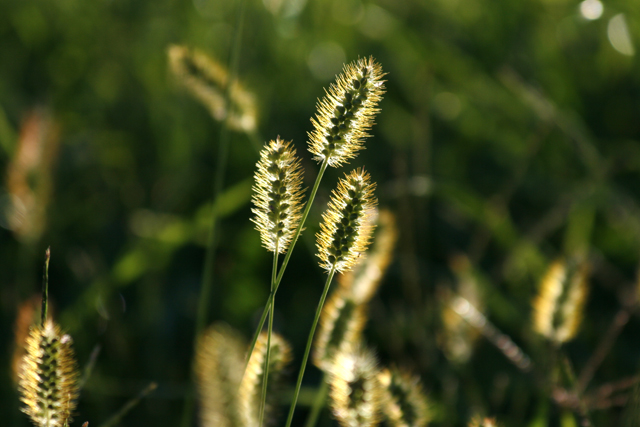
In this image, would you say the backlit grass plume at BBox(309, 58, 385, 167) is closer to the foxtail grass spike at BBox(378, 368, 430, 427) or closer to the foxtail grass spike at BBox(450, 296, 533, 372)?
the foxtail grass spike at BBox(378, 368, 430, 427)

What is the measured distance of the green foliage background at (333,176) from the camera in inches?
47.4

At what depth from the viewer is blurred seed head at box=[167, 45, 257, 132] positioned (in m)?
0.95

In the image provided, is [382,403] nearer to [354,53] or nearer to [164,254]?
Result: [164,254]

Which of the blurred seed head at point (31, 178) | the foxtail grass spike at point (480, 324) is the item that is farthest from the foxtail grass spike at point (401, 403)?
the blurred seed head at point (31, 178)

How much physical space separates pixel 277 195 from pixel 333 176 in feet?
3.94

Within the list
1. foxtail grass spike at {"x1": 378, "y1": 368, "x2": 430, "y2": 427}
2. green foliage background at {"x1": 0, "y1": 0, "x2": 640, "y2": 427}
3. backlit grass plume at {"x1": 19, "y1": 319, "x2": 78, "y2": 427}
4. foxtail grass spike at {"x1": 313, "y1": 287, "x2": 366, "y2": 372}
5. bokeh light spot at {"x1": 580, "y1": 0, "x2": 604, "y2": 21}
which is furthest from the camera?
bokeh light spot at {"x1": 580, "y1": 0, "x2": 604, "y2": 21}

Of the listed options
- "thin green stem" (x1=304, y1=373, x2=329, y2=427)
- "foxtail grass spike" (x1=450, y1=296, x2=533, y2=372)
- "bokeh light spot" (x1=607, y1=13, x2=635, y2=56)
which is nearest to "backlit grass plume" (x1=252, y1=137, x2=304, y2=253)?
"thin green stem" (x1=304, y1=373, x2=329, y2=427)

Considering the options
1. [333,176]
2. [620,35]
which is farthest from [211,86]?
[620,35]

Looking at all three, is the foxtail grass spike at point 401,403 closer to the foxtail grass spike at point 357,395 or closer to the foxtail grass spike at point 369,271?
the foxtail grass spike at point 357,395

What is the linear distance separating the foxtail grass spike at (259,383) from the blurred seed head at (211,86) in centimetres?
40

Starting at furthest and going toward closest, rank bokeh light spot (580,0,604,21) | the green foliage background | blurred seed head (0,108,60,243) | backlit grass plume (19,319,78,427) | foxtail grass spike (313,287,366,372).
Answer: bokeh light spot (580,0,604,21), the green foliage background, blurred seed head (0,108,60,243), foxtail grass spike (313,287,366,372), backlit grass plume (19,319,78,427)

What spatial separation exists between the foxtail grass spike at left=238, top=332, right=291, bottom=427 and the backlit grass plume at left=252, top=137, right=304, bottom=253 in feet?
0.59

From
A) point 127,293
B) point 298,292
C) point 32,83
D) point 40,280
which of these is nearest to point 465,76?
point 298,292

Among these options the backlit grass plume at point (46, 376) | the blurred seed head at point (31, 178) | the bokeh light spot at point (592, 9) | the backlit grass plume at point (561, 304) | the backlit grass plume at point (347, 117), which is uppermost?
the bokeh light spot at point (592, 9)
